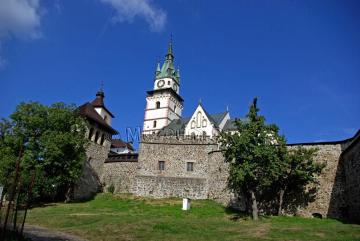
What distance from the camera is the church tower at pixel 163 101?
2404 inches

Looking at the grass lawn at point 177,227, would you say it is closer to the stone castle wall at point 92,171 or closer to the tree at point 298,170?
the tree at point 298,170

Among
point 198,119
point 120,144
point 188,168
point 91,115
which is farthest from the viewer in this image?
point 120,144

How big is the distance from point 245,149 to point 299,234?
859 cm

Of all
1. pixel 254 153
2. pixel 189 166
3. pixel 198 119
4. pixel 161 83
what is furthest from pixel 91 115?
pixel 161 83

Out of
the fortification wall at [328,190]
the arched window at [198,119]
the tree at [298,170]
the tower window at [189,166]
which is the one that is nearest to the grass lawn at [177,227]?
the tree at [298,170]

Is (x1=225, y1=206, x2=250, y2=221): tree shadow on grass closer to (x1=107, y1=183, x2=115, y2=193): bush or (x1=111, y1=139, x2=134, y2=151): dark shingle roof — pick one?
(x1=107, y1=183, x2=115, y2=193): bush

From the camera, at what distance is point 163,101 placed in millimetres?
62188

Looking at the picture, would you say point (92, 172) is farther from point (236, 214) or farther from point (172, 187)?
point (236, 214)

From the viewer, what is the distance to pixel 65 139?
29953 millimetres

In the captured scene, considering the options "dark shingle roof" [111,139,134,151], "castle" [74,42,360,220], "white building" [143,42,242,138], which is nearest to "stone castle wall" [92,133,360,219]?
"castle" [74,42,360,220]

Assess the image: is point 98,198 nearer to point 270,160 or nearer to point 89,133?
point 89,133

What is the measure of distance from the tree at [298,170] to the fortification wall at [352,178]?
1830 millimetres

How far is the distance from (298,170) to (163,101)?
133ft

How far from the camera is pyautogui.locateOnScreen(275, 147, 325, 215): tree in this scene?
2439 cm
